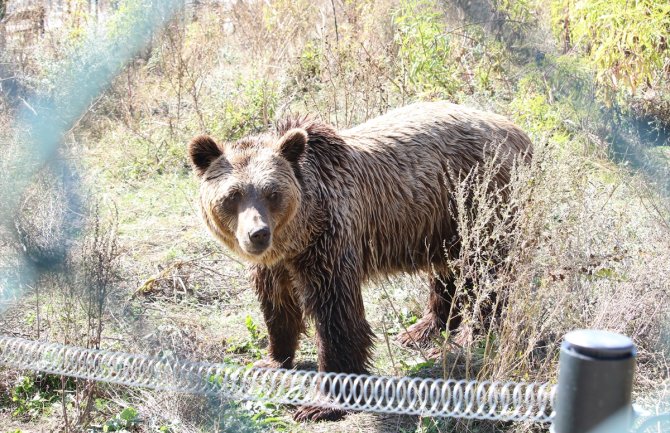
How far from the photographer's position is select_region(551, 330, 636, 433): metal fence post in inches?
75.8

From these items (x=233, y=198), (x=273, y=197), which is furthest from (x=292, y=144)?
(x=233, y=198)

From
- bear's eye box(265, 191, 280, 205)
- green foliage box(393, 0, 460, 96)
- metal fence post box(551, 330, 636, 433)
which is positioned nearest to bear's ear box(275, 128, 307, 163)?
bear's eye box(265, 191, 280, 205)

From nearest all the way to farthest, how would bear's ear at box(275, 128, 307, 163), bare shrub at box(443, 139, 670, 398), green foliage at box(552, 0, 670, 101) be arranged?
bare shrub at box(443, 139, 670, 398) → bear's ear at box(275, 128, 307, 163) → green foliage at box(552, 0, 670, 101)

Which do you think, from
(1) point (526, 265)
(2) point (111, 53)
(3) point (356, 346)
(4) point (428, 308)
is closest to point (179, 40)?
(2) point (111, 53)

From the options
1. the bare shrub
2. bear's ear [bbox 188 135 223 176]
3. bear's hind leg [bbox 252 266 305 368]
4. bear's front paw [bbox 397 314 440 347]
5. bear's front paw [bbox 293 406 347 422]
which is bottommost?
bear's front paw [bbox 397 314 440 347]

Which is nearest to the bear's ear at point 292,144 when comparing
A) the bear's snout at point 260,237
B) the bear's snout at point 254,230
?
the bear's snout at point 254,230

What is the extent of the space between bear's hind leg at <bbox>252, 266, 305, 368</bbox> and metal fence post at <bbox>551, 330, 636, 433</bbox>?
9.07ft

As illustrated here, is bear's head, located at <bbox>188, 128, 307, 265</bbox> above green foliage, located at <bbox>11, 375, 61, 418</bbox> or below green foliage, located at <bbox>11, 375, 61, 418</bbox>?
above

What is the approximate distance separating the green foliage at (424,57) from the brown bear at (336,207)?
280 centimetres

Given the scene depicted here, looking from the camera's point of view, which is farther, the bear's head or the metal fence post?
the bear's head

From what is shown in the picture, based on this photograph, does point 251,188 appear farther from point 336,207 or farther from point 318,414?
point 318,414

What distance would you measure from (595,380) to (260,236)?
2350 millimetres

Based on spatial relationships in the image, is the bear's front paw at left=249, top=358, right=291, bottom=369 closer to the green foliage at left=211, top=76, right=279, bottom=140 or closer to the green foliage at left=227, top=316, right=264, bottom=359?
the green foliage at left=227, top=316, right=264, bottom=359

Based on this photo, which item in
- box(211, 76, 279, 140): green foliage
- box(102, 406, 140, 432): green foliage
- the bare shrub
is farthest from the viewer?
box(211, 76, 279, 140): green foliage
